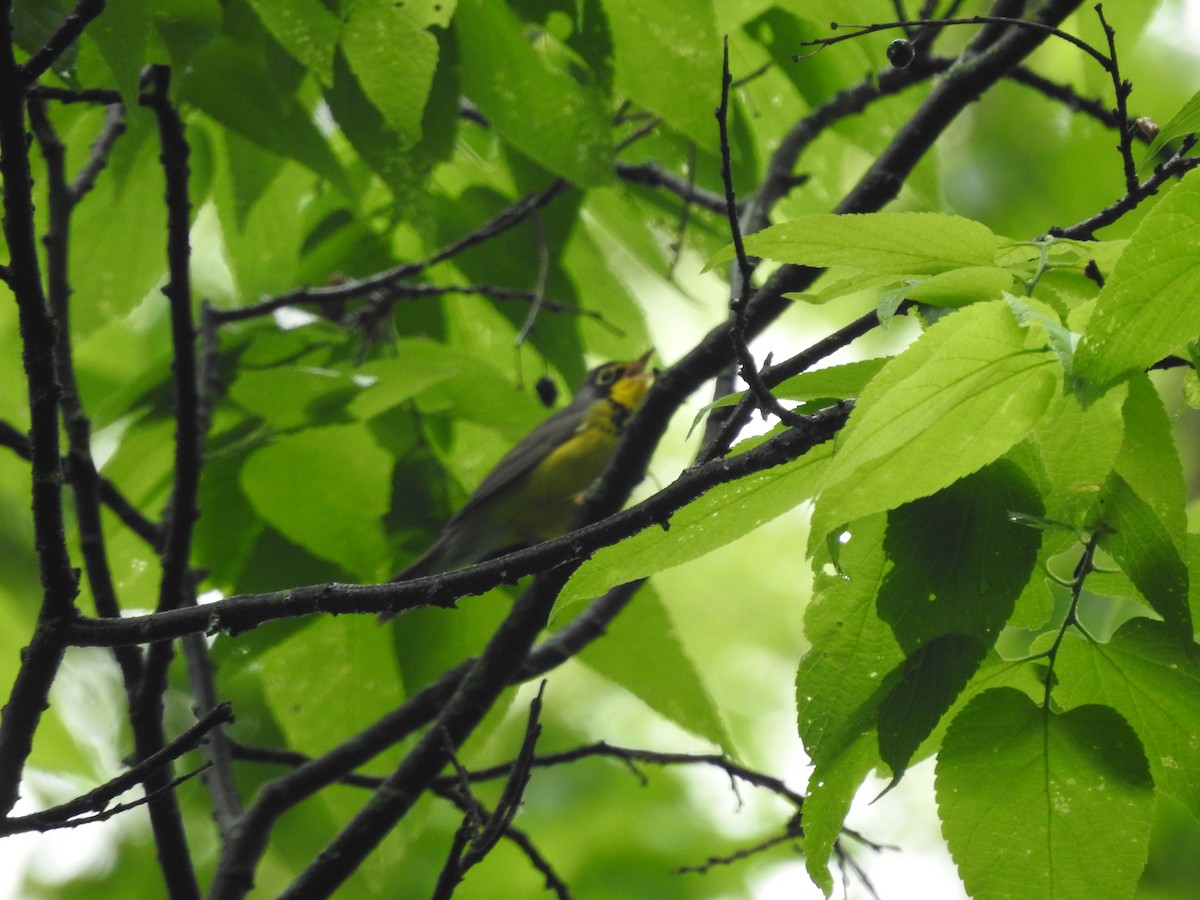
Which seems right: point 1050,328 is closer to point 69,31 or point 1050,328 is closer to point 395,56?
point 395,56

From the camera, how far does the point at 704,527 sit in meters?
1.54

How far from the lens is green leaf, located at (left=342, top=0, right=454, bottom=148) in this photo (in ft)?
7.64

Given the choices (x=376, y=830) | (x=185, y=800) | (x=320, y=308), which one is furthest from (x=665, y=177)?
(x=185, y=800)

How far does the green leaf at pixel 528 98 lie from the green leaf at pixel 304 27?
570 mm

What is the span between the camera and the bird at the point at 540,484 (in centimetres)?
601

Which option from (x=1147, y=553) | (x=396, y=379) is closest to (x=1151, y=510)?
(x=1147, y=553)

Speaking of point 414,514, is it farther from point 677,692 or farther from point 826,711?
point 826,711

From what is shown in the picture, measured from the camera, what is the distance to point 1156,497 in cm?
144

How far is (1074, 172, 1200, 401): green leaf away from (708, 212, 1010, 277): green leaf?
244 mm

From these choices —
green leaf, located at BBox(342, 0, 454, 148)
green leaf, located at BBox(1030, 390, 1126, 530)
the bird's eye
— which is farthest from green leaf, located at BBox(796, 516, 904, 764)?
the bird's eye

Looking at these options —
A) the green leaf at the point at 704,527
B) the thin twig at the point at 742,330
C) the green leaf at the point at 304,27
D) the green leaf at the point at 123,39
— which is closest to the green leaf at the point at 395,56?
the green leaf at the point at 304,27

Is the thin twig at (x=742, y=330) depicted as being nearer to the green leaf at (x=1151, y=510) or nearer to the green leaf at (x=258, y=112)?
the green leaf at (x=1151, y=510)

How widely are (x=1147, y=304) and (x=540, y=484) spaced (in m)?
5.41

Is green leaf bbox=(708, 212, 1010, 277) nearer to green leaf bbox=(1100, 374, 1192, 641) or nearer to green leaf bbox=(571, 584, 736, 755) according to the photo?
green leaf bbox=(1100, 374, 1192, 641)
